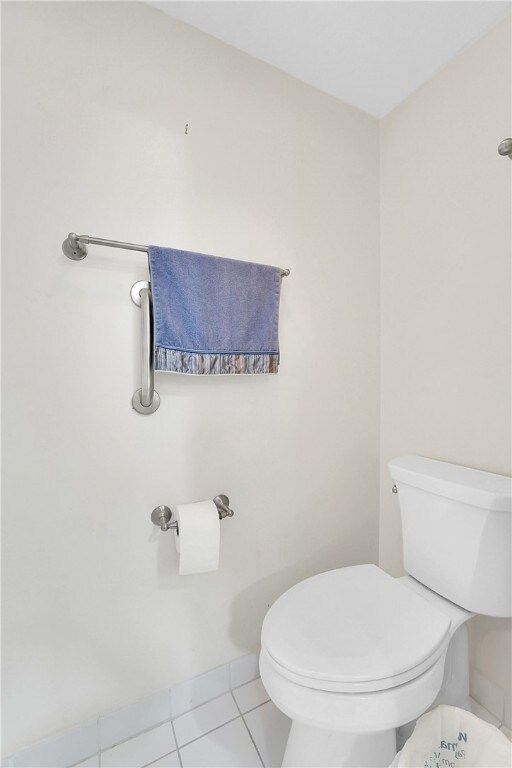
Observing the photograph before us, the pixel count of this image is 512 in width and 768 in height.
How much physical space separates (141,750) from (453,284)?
5.75 ft

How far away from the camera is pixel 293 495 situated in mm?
1381

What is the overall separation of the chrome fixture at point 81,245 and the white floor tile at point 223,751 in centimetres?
145

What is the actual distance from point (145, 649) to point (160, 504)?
0.45 m

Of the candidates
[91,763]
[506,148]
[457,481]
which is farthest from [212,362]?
[91,763]

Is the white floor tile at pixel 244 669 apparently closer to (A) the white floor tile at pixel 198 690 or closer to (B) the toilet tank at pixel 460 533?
(A) the white floor tile at pixel 198 690

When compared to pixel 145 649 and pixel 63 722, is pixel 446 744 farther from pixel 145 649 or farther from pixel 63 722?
pixel 63 722

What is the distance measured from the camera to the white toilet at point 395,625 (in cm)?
80

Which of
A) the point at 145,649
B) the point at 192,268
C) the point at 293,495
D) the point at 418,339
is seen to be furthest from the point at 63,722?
the point at 418,339

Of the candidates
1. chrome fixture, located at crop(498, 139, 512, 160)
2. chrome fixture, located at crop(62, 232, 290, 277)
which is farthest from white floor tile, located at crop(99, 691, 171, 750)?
chrome fixture, located at crop(498, 139, 512, 160)

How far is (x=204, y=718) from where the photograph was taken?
1179mm

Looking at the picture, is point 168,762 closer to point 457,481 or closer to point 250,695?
point 250,695

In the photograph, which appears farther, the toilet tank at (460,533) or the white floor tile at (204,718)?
the white floor tile at (204,718)

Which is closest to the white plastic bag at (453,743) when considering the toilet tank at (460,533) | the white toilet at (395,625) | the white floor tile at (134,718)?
the white toilet at (395,625)

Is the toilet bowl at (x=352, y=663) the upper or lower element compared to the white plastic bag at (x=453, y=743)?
upper
